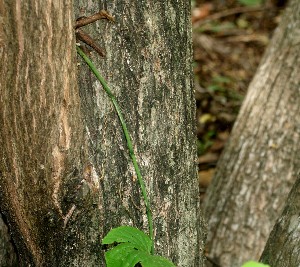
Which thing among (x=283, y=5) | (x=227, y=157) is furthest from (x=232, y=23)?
(x=227, y=157)

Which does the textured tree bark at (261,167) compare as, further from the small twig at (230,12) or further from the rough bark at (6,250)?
the small twig at (230,12)

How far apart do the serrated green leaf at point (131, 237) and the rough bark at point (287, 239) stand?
23.7 inches

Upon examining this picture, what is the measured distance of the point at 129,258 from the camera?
1.76 metres

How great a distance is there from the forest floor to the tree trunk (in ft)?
8.51

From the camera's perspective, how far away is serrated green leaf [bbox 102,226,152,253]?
5.79 ft

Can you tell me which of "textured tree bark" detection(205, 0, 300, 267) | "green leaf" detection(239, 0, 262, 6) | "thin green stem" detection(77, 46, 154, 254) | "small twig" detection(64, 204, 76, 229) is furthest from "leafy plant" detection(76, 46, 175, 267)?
"green leaf" detection(239, 0, 262, 6)

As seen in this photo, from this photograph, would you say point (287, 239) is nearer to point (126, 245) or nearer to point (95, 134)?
point (126, 245)

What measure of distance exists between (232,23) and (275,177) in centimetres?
356

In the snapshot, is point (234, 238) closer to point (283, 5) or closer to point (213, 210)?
point (213, 210)

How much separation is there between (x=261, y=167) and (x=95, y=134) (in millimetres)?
1755

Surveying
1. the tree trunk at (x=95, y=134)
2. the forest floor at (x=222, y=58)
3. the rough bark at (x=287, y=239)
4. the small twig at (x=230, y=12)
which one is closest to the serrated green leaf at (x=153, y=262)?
the tree trunk at (x=95, y=134)

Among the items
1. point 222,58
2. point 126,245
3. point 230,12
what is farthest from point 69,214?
point 230,12

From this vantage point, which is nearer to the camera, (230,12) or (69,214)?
(69,214)

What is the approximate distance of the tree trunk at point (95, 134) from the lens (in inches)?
64.4
